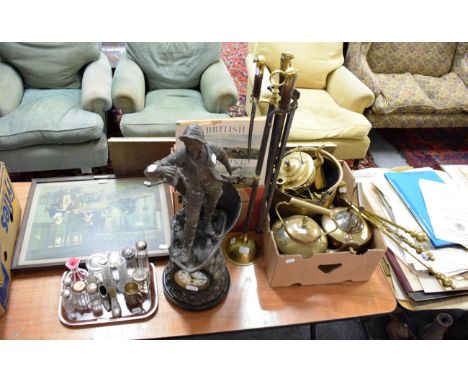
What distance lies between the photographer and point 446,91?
8.27 ft

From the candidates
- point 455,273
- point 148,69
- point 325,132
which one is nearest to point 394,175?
point 455,273

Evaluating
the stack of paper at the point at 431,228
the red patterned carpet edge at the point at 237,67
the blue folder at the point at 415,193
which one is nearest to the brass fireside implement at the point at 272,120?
the stack of paper at the point at 431,228

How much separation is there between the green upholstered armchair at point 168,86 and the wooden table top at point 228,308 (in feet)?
3.33

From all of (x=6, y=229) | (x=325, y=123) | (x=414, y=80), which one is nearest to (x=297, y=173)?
(x=6, y=229)

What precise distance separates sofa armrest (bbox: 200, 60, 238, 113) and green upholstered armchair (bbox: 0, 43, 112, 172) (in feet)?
1.75

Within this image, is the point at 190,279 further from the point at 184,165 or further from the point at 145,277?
the point at 184,165

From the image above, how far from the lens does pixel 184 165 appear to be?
799 mm

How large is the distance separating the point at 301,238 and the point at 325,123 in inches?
47.7

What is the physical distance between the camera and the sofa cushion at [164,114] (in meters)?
1.88

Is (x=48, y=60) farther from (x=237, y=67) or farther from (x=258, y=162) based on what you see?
(x=258, y=162)

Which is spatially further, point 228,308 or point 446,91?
point 446,91

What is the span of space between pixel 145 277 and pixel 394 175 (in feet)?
3.34

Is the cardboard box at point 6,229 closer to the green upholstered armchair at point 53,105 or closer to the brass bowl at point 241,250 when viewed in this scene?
the brass bowl at point 241,250

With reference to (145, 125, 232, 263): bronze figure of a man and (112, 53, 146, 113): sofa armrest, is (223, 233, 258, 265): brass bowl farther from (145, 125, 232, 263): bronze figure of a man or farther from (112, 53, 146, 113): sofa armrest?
(112, 53, 146, 113): sofa armrest
